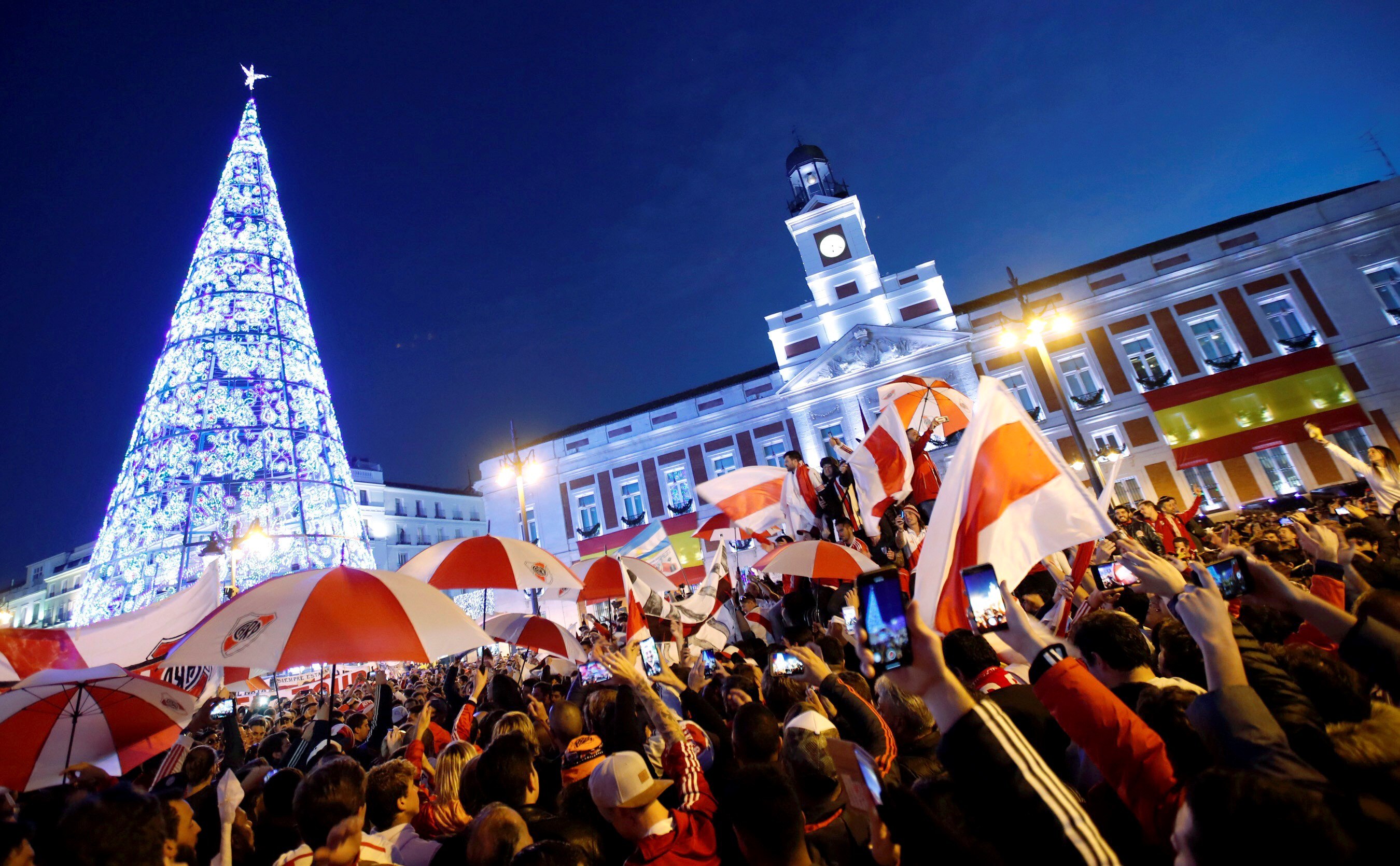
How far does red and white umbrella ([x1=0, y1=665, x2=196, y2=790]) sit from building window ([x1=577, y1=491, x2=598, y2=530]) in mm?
35053

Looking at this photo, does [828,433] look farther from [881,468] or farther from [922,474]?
[881,468]

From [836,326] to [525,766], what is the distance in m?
36.0

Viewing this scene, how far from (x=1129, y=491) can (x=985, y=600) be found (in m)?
32.5

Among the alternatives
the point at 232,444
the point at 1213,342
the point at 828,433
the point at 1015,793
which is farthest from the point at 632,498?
the point at 1015,793

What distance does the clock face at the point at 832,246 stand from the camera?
38.5 m

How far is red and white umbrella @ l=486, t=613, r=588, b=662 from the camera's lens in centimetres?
700

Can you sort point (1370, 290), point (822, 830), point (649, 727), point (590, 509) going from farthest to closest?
1. point (590, 509)
2. point (1370, 290)
3. point (649, 727)
4. point (822, 830)

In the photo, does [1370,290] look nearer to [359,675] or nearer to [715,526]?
[715,526]

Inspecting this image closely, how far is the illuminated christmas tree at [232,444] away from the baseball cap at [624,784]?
604 inches

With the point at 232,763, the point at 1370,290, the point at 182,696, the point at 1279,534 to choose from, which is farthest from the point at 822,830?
the point at 1370,290

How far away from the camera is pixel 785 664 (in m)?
4.48

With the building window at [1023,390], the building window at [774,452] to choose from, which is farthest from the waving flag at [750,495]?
the building window at [774,452]

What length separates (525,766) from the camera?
317cm

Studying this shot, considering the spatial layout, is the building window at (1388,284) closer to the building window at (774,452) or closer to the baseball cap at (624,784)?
the building window at (774,452)
